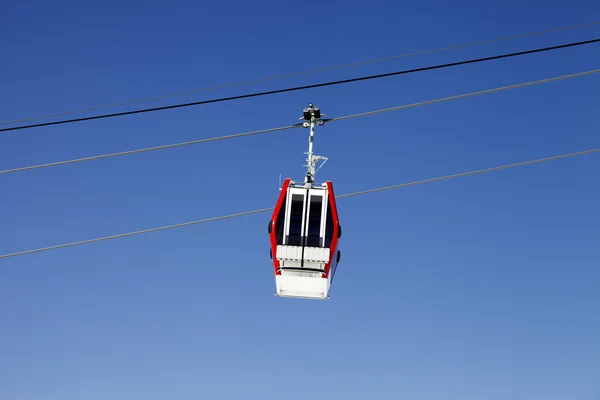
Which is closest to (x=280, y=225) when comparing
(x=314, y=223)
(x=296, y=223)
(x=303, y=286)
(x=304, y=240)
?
(x=296, y=223)

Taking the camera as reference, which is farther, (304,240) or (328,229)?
(328,229)

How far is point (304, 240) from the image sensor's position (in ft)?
93.0

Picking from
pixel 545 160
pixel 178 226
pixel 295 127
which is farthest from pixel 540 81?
pixel 178 226

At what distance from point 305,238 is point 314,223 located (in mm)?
467

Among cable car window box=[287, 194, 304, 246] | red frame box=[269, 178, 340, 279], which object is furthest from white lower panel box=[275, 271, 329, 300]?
cable car window box=[287, 194, 304, 246]

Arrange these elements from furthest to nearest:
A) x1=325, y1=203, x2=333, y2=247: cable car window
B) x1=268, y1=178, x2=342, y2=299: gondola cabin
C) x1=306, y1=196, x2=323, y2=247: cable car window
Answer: x1=325, y1=203, x2=333, y2=247: cable car window
x1=306, y1=196, x2=323, y2=247: cable car window
x1=268, y1=178, x2=342, y2=299: gondola cabin

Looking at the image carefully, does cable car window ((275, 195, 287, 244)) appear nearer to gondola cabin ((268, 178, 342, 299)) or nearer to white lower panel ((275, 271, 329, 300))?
gondola cabin ((268, 178, 342, 299))

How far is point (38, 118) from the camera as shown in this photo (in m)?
29.0

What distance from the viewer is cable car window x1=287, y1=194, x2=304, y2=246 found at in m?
28.4

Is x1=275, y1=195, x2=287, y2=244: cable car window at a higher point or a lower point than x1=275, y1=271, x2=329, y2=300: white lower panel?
higher

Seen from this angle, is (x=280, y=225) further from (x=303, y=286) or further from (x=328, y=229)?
(x=303, y=286)

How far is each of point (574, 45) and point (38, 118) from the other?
1388cm

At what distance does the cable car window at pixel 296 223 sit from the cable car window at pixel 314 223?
238mm

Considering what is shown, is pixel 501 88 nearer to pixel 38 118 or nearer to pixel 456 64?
pixel 456 64
